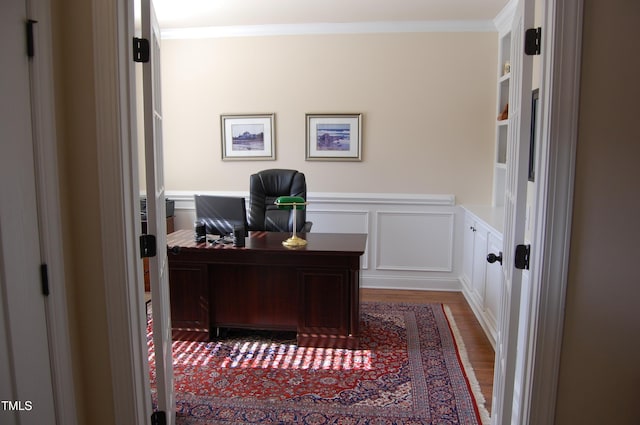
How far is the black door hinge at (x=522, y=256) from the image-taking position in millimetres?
1605

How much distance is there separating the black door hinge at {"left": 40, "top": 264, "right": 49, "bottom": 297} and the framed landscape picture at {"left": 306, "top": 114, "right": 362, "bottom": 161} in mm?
3507

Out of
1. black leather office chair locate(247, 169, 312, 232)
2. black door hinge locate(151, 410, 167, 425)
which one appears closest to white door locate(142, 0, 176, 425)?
black door hinge locate(151, 410, 167, 425)

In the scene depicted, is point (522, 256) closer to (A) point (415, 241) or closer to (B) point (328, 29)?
(A) point (415, 241)

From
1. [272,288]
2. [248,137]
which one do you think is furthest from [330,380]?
[248,137]

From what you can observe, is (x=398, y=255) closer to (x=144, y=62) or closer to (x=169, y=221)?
(x=169, y=221)

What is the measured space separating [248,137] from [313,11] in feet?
4.83

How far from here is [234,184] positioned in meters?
4.96

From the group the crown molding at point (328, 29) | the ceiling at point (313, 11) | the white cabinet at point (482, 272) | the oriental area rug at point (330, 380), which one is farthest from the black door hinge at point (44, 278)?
the crown molding at point (328, 29)

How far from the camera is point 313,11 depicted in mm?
4129

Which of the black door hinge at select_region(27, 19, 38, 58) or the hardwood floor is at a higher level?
the black door hinge at select_region(27, 19, 38, 58)

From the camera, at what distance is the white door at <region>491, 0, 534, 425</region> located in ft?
5.29

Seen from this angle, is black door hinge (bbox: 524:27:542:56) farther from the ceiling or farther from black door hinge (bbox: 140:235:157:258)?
the ceiling

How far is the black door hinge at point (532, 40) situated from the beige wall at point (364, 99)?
3090 millimetres

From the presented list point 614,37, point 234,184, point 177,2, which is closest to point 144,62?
point 614,37
